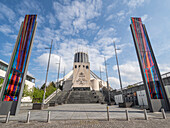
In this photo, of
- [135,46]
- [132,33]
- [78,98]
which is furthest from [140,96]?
[78,98]

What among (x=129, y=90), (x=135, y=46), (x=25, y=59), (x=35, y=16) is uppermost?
(x=35, y=16)

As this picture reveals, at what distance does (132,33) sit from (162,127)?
1165cm

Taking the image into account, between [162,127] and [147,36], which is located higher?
[147,36]

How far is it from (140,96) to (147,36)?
33.9 feet

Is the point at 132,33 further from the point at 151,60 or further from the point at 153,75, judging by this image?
the point at 153,75

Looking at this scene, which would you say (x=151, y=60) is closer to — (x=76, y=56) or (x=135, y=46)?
(x=135, y=46)

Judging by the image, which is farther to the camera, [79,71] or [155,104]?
[79,71]

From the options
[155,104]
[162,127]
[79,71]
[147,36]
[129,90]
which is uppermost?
[79,71]

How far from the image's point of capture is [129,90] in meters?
22.2

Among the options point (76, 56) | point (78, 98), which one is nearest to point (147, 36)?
point (78, 98)

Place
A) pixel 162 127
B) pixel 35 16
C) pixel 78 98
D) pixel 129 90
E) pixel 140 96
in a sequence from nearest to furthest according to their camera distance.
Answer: pixel 162 127 < pixel 35 16 < pixel 140 96 < pixel 129 90 < pixel 78 98

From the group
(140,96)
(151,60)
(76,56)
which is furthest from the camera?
(76,56)

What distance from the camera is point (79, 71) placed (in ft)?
201

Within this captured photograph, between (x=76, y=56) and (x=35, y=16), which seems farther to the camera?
(x=76, y=56)
